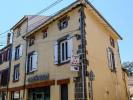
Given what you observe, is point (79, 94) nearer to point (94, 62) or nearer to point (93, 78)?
point (93, 78)

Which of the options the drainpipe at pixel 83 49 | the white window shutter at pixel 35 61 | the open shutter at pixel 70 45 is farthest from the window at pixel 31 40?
the drainpipe at pixel 83 49

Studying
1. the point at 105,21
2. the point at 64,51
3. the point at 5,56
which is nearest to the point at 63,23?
the point at 64,51

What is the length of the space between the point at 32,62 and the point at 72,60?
8.42 meters

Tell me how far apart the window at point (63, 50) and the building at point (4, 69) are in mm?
9903

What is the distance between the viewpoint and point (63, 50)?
15.9 meters

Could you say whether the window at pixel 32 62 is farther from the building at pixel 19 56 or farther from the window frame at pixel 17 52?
the window frame at pixel 17 52

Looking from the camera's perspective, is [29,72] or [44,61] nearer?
[44,61]

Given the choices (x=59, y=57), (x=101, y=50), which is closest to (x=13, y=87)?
(x=59, y=57)

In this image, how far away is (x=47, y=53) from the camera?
56.6 feet

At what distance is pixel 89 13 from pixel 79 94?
6196 millimetres

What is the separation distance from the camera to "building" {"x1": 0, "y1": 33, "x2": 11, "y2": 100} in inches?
950

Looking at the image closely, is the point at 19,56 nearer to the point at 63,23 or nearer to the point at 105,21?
the point at 63,23

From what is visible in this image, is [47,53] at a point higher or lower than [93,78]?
higher

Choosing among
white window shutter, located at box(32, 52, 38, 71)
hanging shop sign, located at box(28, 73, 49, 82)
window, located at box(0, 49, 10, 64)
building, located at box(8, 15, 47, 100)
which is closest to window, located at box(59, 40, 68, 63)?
hanging shop sign, located at box(28, 73, 49, 82)
